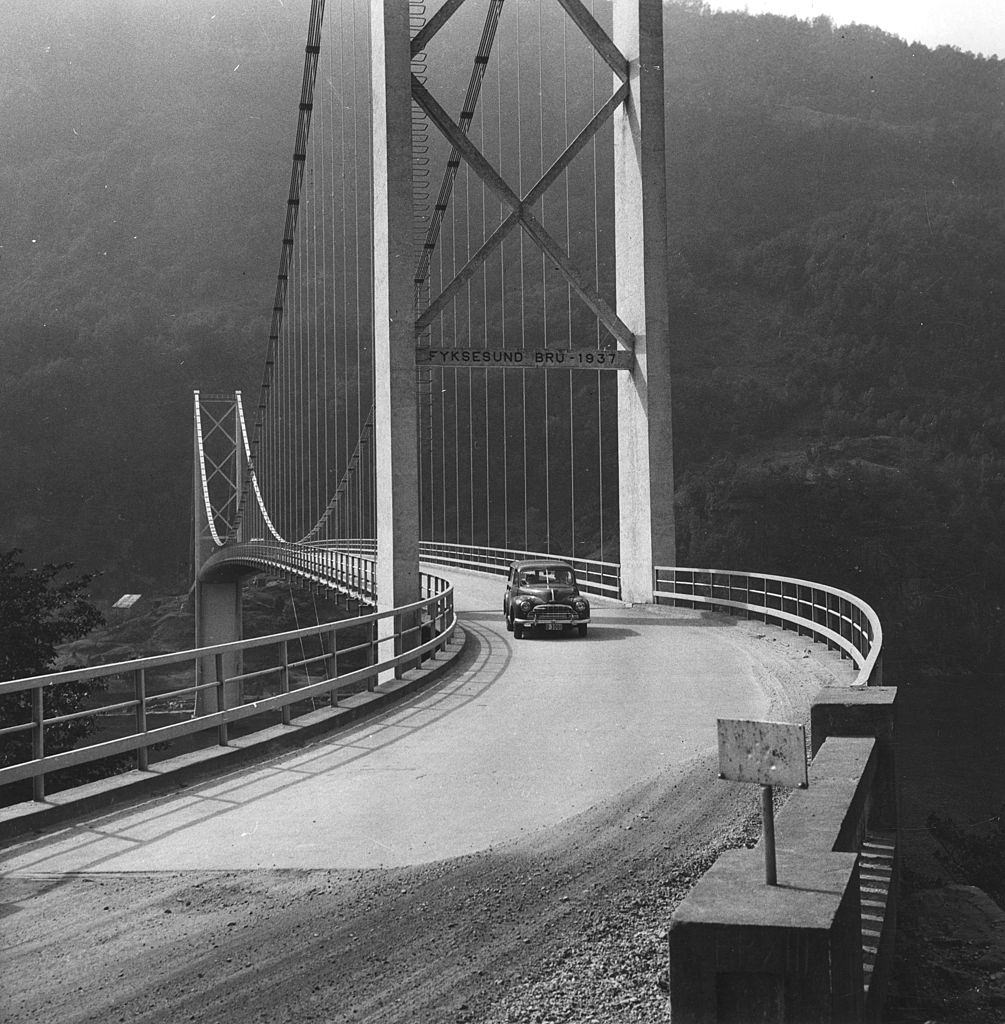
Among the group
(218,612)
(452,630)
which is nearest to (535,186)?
(452,630)

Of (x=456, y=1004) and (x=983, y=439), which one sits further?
(x=983, y=439)

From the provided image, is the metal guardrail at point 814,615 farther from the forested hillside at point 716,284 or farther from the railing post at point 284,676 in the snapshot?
the forested hillside at point 716,284

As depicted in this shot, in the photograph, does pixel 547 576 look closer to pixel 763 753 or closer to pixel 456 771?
pixel 456 771

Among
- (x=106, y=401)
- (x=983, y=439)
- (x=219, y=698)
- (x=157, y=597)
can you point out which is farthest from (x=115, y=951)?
(x=106, y=401)

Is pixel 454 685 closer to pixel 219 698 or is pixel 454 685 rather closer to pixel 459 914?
pixel 219 698

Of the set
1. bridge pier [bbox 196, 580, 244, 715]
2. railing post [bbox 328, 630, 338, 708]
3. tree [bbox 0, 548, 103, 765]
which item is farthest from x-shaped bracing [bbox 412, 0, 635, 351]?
bridge pier [bbox 196, 580, 244, 715]

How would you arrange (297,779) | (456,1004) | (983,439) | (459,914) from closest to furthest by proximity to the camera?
1. (456,1004)
2. (459,914)
3. (297,779)
4. (983,439)
